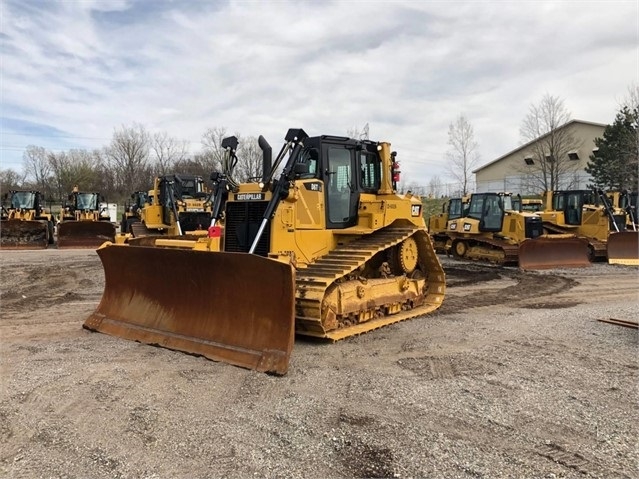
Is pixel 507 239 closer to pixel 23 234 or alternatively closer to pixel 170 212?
pixel 170 212

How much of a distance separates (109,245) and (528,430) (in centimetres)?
573

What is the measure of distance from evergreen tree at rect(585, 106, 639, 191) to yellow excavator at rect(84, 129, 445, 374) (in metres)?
28.1

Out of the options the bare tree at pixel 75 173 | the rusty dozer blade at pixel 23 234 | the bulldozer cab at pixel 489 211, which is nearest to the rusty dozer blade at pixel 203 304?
the bulldozer cab at pixel 489 211

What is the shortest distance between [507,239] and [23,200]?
19.8m

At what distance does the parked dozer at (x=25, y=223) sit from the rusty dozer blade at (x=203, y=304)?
15.6 m

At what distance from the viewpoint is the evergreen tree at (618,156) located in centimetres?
3269

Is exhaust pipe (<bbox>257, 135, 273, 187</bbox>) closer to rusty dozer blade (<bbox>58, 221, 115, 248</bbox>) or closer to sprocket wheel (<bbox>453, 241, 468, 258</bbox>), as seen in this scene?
sprocket wheel (<bbox>453, 241, 468, 258</bbox>)

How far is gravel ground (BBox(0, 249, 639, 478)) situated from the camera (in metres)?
A: 3.43

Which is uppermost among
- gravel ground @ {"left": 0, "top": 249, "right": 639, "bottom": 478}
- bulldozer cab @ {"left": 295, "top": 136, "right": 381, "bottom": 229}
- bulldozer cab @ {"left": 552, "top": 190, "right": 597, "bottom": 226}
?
bulldozer cab @ {"left": 295, "top": 136, "right": 381, "bottom": 229}

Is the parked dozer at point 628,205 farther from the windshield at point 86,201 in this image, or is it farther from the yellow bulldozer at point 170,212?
the windshield at point 86,201

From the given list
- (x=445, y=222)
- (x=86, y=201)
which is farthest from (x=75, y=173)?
(x=445, y=222)

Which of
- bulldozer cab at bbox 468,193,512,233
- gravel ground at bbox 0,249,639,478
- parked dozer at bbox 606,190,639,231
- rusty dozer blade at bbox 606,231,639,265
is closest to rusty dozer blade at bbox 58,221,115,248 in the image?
bulldozer cab at bbox 468,193,512,233

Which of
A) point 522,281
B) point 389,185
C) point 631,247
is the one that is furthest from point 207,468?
point 631,247

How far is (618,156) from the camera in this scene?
120 ft
